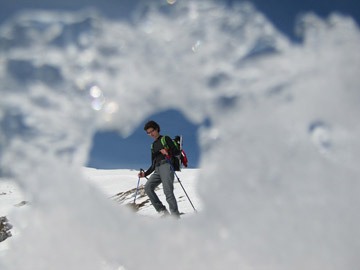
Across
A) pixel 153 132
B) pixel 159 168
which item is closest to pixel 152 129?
pixel 153 132

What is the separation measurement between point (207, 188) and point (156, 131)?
2.33 metres

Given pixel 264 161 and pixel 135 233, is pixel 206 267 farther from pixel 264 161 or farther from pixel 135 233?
pixel 264 161

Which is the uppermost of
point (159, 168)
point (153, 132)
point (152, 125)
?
point (152, 125)

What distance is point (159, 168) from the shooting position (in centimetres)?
476

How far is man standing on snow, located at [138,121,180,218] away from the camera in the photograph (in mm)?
4559

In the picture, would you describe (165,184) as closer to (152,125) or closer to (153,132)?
(153,132)

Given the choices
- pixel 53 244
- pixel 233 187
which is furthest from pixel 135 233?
pixel 233 187

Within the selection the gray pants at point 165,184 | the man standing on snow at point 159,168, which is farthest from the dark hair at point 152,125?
the gray pants at point 165,184

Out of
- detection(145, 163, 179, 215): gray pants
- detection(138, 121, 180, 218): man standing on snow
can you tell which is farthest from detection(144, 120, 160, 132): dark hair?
detection(145, 163, 179, 215): gray pants

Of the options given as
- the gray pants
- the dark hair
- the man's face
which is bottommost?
the gray pants

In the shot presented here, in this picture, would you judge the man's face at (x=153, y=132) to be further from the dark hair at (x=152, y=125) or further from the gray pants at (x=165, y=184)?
the gray pants at (x=165, y=184)

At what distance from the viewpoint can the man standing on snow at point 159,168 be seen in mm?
4559

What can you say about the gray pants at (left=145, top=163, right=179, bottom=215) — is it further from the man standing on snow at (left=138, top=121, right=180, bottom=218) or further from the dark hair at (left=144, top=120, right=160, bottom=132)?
the dark hair at (left=144, top=120, right=160, bottom=132)

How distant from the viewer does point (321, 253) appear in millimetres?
1841
